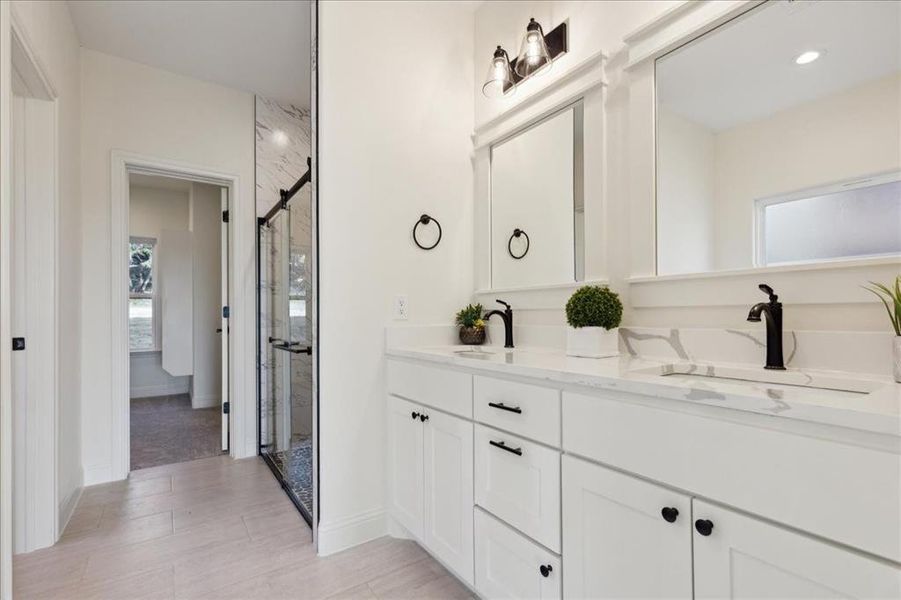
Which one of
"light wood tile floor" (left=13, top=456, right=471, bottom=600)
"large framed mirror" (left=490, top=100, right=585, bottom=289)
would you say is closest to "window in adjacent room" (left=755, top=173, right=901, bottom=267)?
"large framed mirror" (left=490, top=100, right=585, bottom=289)

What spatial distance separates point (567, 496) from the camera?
1184mm

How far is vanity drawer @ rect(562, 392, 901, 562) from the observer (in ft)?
2.29

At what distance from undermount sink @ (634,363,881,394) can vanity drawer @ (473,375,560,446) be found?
27 cm

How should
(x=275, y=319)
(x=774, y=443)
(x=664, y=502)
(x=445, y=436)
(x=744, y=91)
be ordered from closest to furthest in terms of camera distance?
(x=774, y=443) → (x=664, y=502) → (x=744, y=91) → (x=445, y=436) → (x=275, y=319)

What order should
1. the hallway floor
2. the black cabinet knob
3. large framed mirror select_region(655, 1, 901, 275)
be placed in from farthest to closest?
the hallway floor → large framed mirror select_region(655, 1, 901, 275) → the black cabinet knob

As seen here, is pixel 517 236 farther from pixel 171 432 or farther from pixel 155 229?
pixel 155 229

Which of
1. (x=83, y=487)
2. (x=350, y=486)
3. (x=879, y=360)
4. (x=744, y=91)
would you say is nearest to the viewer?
(x=879, y=360)

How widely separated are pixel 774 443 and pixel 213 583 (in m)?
1.95

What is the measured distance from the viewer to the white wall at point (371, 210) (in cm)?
195

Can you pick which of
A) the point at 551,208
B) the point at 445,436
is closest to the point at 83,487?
the point at 445,436

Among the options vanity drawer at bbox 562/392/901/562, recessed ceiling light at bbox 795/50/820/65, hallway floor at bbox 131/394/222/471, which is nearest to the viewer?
vanity drawer at bbox 562/392/901/562

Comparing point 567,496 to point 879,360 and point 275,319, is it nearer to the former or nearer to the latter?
point 879,360

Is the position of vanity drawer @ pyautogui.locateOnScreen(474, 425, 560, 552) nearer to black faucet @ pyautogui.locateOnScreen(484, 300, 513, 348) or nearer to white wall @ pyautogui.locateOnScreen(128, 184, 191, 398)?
black faucet @ pyautogui.locateOnScreen(484, 300, 513, 348)

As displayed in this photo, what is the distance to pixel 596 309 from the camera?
1575 millimetres
